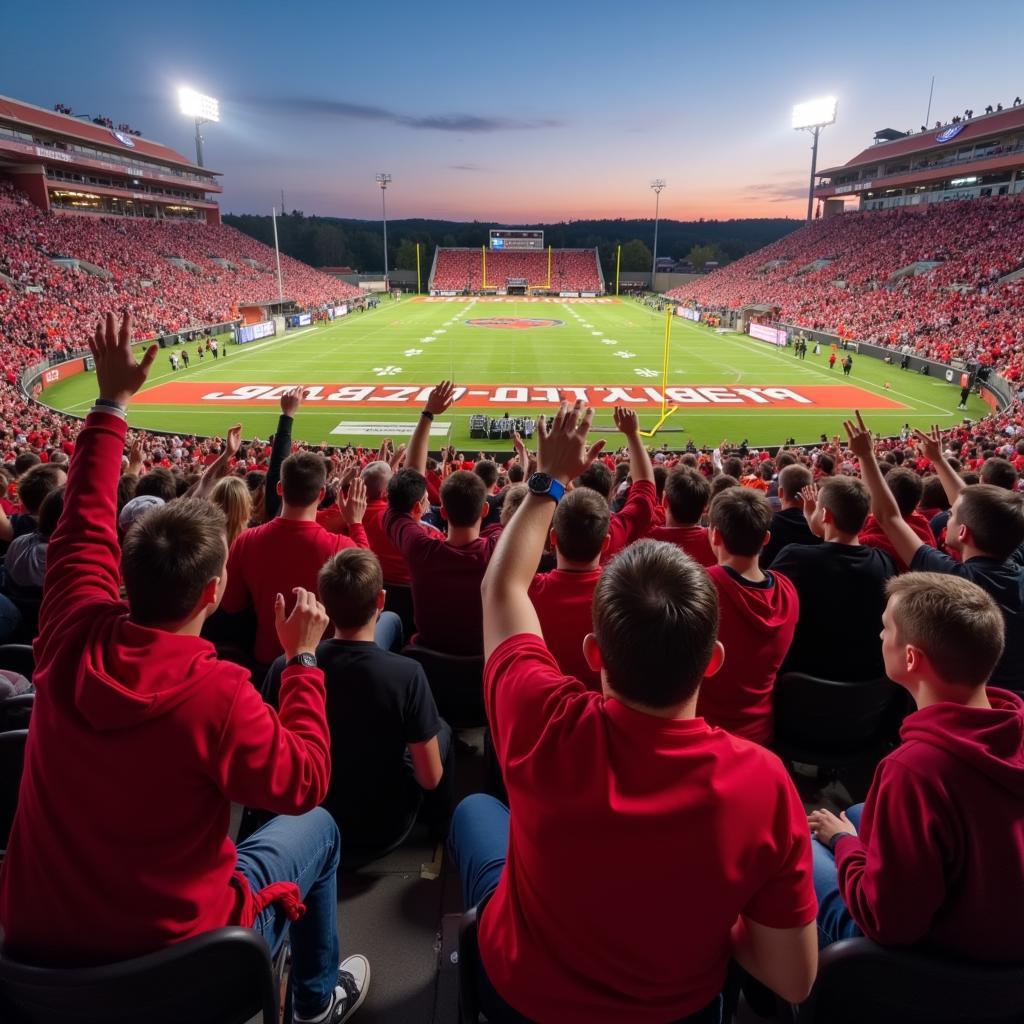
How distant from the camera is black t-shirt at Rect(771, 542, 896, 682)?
3.69m

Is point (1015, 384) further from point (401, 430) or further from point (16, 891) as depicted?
point (16, 891)

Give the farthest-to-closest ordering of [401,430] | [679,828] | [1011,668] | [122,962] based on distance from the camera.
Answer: [401,430] < [1011,668] < [122,962] < [679,828]

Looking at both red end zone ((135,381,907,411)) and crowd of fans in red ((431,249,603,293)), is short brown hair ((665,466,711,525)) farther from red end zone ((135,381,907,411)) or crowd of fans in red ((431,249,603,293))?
crowd of fans in red ((431,249,603,293))

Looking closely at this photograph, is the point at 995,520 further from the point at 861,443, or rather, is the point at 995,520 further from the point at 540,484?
the point at 540,484

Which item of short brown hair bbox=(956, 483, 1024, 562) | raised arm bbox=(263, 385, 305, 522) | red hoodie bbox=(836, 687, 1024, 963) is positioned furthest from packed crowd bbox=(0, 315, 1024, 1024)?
raised arm bbox=(263, 385, 305, 522)

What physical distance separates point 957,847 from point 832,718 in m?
1.71

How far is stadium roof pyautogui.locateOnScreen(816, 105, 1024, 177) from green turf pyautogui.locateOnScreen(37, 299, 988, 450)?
2560cm

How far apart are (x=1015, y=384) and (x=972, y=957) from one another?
2836 centimetres

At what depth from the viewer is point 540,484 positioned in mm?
2117

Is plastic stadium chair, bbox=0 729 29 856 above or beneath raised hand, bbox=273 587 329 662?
beneath

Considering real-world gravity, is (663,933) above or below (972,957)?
above

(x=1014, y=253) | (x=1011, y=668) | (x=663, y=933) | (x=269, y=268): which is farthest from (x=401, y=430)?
(x=269, y=268)

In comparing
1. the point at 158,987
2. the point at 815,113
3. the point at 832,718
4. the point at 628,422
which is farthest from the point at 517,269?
the point at 158,987

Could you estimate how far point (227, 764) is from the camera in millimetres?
1827
